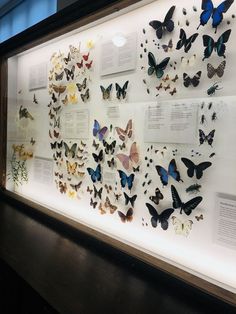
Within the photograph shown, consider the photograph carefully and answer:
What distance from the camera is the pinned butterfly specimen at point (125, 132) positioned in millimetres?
960

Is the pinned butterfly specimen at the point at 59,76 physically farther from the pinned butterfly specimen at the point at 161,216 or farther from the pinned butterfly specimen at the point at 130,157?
the pinned butterfly specimen at the point at 161,216

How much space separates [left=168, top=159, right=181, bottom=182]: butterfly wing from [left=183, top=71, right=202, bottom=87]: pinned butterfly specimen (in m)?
0.21

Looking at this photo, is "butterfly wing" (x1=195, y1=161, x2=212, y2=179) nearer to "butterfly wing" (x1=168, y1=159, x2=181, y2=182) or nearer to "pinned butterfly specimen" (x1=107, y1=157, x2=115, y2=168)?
"butterfly wing" (x1=168, y1=159, x2=181, y2=182)

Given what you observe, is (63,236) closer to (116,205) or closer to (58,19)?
(116,205)

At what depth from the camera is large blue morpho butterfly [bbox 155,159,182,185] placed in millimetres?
821

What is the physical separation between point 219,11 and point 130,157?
0.47 metres

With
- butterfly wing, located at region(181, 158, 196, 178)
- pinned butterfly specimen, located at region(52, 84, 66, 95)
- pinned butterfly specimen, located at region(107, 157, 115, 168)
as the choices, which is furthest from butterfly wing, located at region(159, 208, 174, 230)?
pinned butterfly specimen, located at region(52, 84, 66, 95)

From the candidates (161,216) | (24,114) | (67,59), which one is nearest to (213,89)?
(161,216)

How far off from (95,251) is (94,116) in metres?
0.47

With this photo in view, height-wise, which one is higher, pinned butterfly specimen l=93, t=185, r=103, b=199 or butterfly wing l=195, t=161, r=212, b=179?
butterfly wing l=195, t=161, r=212, b=179

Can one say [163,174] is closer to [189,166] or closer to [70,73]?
[189,166]

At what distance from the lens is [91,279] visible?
86cm

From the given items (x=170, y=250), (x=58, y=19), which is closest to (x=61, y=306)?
(x=170, y=250)

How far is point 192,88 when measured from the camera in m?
0.78
